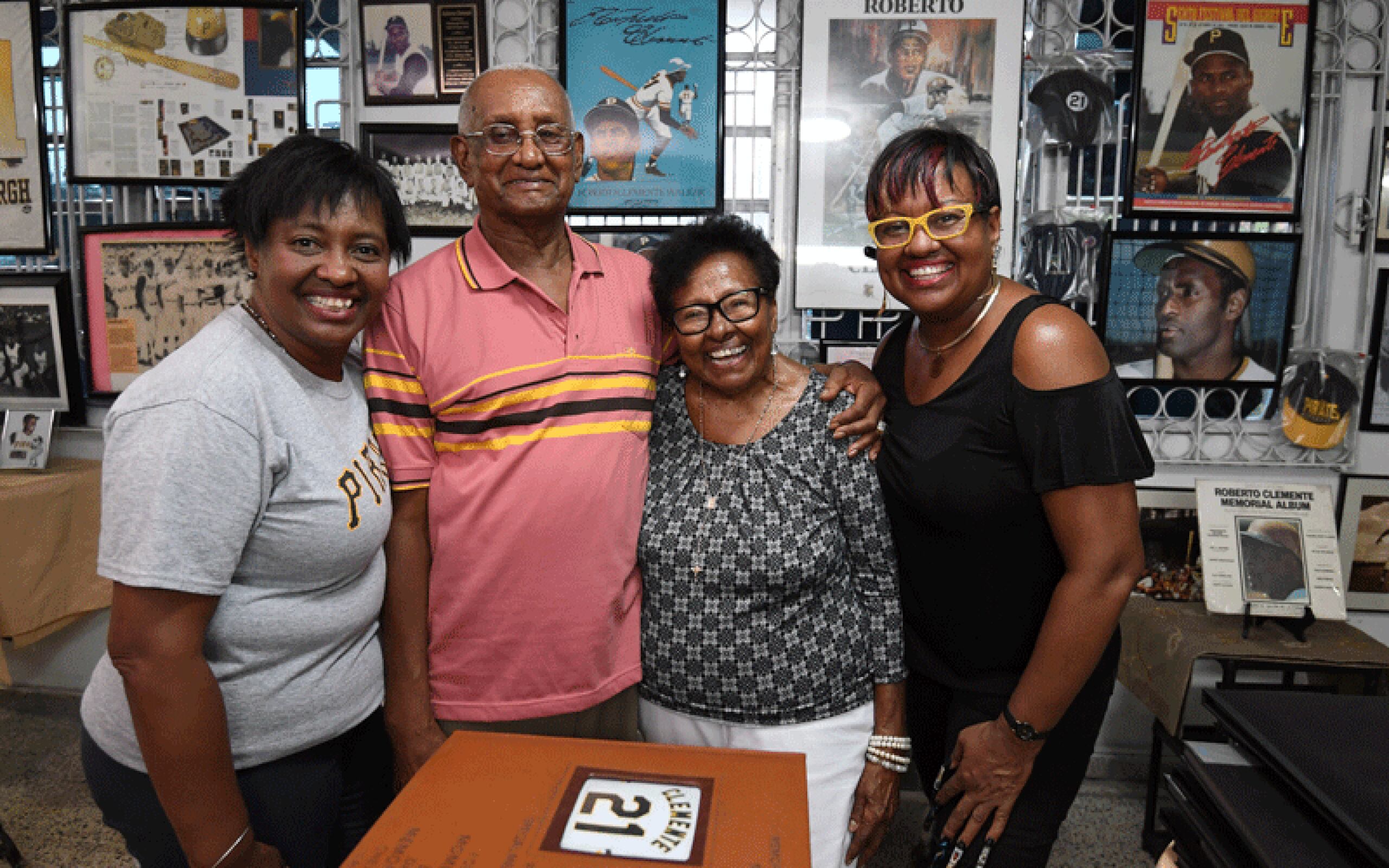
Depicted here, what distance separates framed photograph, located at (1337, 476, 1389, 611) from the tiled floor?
1.00 meters

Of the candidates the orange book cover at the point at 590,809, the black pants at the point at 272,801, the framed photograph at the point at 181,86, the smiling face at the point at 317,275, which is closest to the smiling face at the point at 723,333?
the smiling face at the point at 317,275

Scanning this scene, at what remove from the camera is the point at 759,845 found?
0.76m

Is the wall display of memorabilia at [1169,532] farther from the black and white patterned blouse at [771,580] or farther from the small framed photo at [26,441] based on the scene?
the small framed photo at [26,441]

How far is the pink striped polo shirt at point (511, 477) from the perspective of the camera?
4.43 ft

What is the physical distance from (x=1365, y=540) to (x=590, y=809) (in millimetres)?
2907

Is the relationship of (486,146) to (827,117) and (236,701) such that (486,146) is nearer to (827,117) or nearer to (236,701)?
(236,701)

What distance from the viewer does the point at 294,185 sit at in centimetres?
115

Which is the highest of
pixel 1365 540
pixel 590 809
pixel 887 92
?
pixel 887 92

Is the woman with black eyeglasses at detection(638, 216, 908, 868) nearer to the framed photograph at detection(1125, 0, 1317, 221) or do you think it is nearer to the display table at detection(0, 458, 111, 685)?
the framed photograph at detection(1125, 0, 1317, 221)

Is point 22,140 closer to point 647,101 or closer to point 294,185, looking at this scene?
point 647,101

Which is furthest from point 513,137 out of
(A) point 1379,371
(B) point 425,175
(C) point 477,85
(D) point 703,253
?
(A) point 1379,371

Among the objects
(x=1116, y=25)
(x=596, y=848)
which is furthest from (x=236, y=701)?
(x=1116, y=25)

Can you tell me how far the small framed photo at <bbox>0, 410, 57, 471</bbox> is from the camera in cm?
274

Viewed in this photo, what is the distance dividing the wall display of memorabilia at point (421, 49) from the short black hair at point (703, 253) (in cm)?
149
